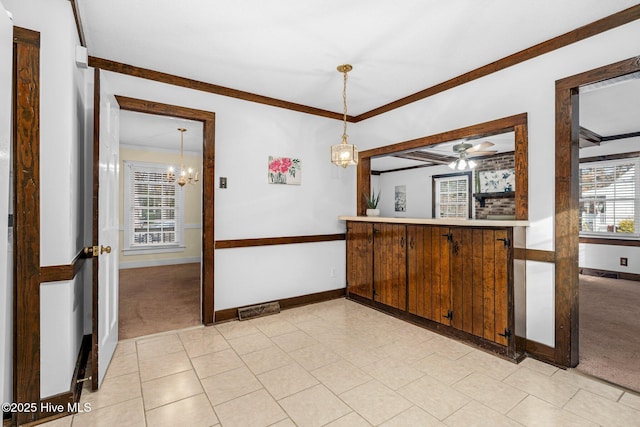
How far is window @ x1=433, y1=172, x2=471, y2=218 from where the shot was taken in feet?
24.7

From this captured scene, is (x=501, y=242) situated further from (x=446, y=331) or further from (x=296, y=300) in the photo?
(x=296, y=300)

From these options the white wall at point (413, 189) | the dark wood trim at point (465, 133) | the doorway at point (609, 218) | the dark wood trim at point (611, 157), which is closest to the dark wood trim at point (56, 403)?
the dark wood trim at point (465, 133)

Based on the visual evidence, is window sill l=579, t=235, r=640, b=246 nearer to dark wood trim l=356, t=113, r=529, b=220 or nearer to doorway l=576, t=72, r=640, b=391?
doorway l=576, t=72, r=640, b=391

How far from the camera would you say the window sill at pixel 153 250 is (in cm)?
656

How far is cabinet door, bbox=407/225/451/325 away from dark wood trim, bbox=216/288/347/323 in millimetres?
1187

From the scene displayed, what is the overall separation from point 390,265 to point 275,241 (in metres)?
1.41

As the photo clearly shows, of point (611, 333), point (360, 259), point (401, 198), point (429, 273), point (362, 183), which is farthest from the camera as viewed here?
point (401, 198)

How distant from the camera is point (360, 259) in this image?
4176 millimetres

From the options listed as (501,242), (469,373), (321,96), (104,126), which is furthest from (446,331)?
(104,126)

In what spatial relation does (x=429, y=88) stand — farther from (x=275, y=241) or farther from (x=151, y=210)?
(x=151, y=210)

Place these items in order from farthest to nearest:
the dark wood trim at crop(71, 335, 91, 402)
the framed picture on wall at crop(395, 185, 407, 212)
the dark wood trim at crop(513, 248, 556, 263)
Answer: the framed picture on wall at crop(395, 185, 407, 212)
the dark wood trim at crop(513, 248, 556, 263)
the dark wood trim at crop(71, 335, 91, 402)

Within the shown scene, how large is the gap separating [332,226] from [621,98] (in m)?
3.86

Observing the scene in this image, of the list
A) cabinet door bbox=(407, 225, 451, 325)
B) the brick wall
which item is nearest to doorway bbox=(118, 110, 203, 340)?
cabinet door bbox=(407, 225, 451, 325)

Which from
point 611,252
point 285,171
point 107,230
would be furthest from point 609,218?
point 107,230
